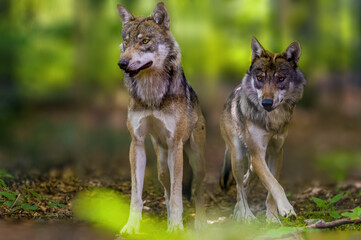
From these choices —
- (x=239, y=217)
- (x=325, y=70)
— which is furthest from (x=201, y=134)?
(x=325, y=70)

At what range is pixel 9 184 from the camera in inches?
241

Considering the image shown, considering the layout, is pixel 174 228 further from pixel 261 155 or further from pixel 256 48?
pixel 256 48

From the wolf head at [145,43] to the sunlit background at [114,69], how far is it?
8.62 m

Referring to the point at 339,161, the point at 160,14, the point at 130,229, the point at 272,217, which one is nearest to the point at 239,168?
the point at 272,217

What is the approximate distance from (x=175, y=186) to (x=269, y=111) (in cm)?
131

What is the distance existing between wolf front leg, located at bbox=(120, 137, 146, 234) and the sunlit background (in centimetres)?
855

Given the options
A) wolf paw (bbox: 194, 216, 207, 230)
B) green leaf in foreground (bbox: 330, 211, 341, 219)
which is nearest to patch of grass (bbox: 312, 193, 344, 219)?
green leaf in foreground (bbox: 330, 211, 341, 219)

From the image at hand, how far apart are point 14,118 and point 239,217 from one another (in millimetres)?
13162

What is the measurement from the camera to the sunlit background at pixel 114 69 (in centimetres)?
1577

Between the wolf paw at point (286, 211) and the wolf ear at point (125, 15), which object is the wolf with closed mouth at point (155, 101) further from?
the wolf paw at point (286, 211)

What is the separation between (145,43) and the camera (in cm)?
487

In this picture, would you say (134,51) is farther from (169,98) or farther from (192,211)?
(192,211)

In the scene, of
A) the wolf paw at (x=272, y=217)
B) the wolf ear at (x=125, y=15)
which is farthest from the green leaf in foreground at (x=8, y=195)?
the wolf paw at (x=272, y=217)

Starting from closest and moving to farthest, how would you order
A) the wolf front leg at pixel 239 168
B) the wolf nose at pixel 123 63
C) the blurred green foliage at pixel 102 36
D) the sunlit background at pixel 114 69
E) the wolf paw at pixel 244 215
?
1. the wolf nose at pixel 123 63
2. the wolf paw at pixel 244 215
3. the wolf front leg at pixel 239 168
4. the sunlit background at pixel 114 69
5. the blurred green foliage at pixel 102 36
